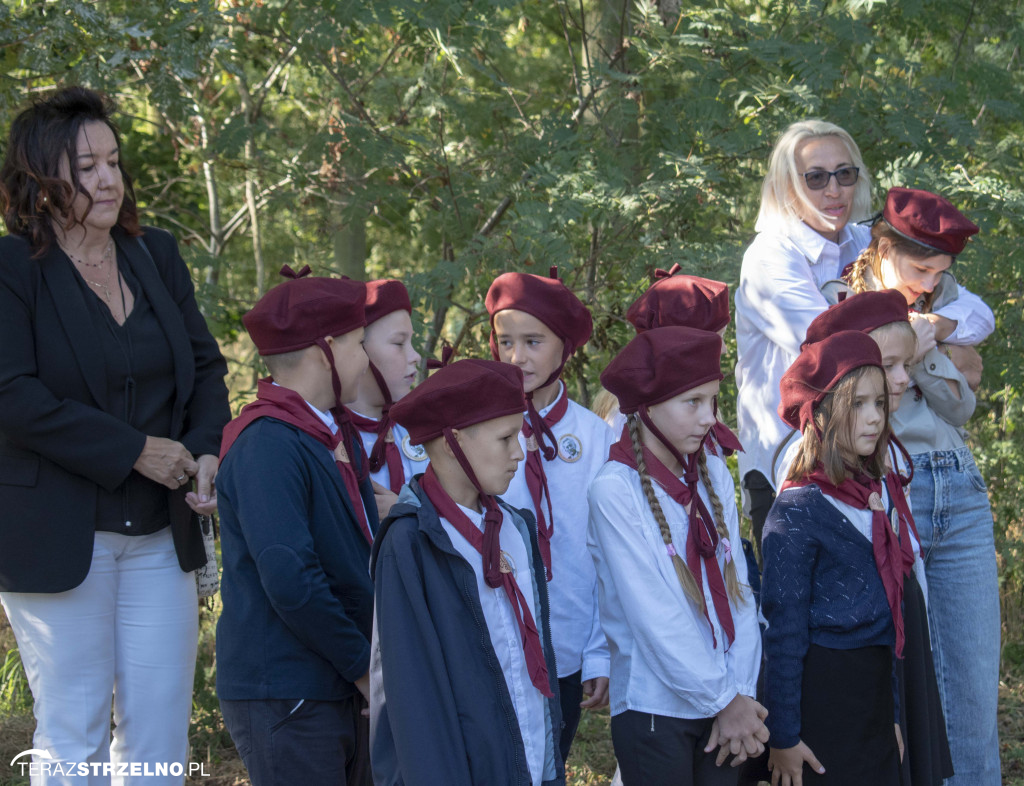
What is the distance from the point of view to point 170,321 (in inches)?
124

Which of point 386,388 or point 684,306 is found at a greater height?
point 684,306

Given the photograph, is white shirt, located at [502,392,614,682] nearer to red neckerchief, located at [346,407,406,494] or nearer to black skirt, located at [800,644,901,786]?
red neckerchief, located at [346,407,406,494]

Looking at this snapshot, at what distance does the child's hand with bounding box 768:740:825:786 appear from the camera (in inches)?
115

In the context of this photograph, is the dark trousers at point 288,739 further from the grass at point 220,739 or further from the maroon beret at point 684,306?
the grass at point 220,739

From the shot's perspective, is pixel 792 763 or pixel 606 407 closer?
Answer: pixel 792 763

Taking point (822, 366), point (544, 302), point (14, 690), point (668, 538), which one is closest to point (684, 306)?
point (544, 302)

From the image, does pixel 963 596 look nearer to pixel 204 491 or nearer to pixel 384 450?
pixel 384 450

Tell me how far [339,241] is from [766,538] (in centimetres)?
407

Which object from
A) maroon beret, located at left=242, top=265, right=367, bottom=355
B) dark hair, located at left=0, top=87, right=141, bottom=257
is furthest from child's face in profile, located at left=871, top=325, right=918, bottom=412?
dark hair, located at left=0, top=87, right=141, bottom=257

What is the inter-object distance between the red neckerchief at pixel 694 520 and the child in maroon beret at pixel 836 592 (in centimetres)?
18

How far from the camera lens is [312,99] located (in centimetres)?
665

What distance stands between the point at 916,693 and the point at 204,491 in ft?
7.32

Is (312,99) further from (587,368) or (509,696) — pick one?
(509,696)

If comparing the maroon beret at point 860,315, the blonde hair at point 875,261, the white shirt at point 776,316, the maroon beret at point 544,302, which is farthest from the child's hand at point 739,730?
the blonde hair at point 875,261
